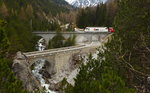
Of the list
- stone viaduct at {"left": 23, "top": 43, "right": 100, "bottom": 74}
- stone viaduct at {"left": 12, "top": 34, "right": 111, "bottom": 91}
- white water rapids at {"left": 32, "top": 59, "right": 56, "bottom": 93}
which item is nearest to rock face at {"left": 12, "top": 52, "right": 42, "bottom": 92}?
stone viaduct at {"left": 12, "top": 34, "right": 111, "bottom": 91}

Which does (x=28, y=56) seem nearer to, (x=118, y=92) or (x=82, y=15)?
(x=118, y=92)

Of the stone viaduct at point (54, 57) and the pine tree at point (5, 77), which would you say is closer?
the pine tree at point (5, 77)

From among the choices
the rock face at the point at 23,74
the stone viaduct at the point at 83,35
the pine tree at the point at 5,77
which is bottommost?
the rock face at the point at 23,74

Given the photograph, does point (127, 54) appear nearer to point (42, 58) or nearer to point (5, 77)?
point (5, 77)

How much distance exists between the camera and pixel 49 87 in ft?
75.5

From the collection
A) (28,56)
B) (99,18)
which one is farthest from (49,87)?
(99,18)

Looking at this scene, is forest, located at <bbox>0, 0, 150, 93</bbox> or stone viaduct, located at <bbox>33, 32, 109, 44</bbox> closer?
forest, located at <bbox>0, 0, 150, 93</bbox>

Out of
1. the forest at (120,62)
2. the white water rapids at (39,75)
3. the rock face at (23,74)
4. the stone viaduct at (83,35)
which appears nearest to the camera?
the forest at (120,62)

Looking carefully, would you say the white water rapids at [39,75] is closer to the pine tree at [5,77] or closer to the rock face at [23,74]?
the rock face at [23,74]

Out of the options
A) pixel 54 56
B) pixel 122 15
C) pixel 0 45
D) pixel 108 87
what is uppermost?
pixel 122 15

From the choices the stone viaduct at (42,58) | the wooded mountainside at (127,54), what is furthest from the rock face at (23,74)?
the wooded mountainside at (127,54)

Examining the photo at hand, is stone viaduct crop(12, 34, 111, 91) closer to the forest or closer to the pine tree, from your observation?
the forest

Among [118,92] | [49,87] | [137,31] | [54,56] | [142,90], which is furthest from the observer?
[54,56]

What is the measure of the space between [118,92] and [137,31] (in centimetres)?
355
